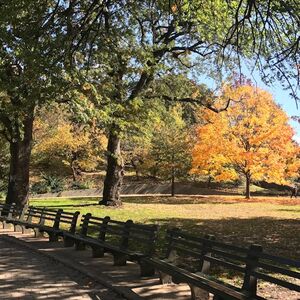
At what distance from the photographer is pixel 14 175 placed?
2056 centimetres

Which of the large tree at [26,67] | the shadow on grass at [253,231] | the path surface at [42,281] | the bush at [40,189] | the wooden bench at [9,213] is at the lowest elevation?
the path surface at [42,281]

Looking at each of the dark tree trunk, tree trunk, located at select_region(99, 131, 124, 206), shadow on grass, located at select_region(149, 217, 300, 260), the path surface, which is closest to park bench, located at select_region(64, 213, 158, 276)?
A: the path surface

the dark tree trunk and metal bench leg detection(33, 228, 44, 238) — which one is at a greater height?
the dark tree trunk

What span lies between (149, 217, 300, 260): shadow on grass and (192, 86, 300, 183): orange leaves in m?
13.0

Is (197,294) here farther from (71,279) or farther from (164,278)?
(71,279)

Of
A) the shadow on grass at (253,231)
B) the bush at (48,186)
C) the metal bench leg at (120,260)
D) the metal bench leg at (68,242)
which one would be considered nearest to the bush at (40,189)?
the bush at (48,186)

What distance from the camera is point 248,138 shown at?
109 ft

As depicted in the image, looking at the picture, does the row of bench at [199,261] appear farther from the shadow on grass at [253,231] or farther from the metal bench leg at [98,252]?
the shadow on grass at [253,231]

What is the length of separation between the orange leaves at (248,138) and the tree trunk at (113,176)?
918 cm

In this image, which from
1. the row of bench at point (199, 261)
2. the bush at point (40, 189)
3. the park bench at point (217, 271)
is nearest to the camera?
the park bench at point (217, 271)

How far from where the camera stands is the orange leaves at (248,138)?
32906 mm

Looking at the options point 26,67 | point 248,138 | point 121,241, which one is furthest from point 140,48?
point 248,138

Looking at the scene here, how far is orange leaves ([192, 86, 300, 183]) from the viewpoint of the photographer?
3291cm

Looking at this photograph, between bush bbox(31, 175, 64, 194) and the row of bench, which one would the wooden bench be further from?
bush bbox(31, 175, 64, 194)
